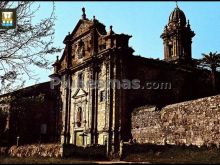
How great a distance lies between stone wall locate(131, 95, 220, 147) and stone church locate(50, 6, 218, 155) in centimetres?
120

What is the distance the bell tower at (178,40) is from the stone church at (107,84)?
335 inches

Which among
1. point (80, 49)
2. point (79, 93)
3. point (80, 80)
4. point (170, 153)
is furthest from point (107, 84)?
point (170, 153)

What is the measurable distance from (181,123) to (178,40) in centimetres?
2557

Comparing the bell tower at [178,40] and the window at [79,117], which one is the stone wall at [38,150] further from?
the bell tower at [178,40]

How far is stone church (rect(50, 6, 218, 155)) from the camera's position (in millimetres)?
34406

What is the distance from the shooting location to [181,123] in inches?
1117

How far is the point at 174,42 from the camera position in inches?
2067

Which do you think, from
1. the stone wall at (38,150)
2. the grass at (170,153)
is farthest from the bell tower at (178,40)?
the grass at (170,153)

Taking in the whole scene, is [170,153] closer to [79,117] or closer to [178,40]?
[79,117]

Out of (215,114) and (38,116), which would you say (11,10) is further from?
(38,116)

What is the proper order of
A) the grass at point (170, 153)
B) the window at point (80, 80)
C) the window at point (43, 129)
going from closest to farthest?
the grass at point (170, 153) < the window at point (80, 80) < the window at point (43, 129)

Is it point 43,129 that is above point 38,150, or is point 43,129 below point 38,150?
above

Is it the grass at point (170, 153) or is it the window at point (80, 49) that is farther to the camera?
the window at point (80, 49)

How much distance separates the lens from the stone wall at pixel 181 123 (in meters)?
25.4
